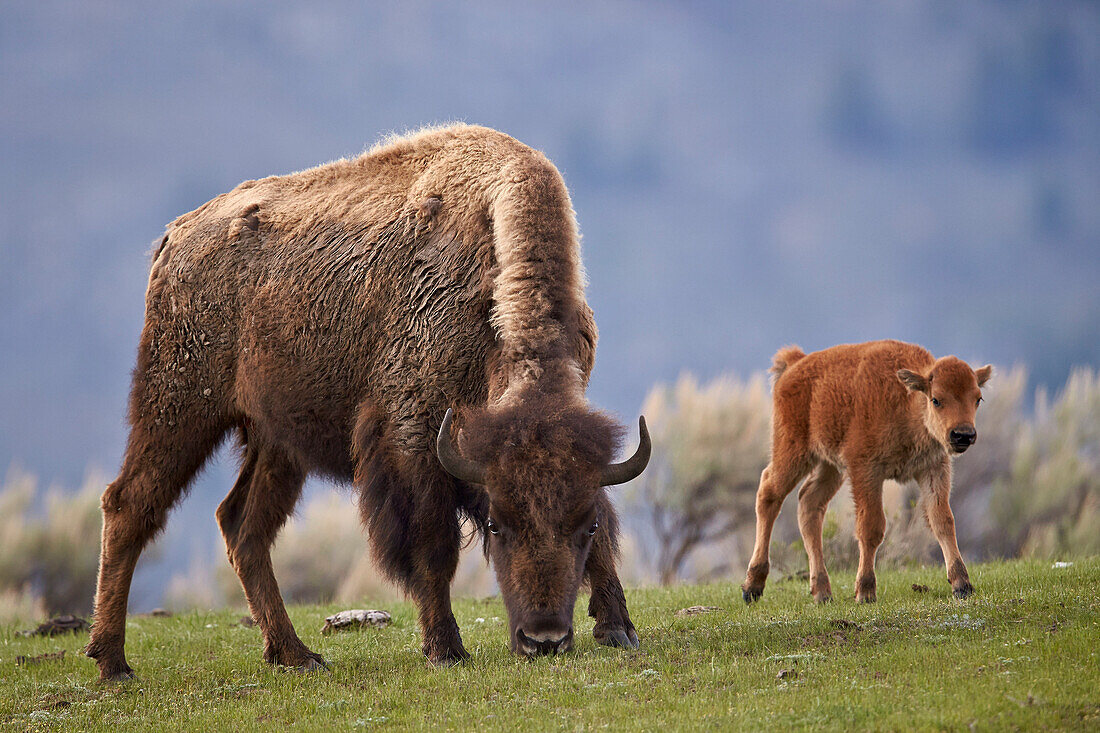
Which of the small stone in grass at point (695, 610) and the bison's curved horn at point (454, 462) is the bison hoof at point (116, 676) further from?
the small stone in grass at point (695, 610)

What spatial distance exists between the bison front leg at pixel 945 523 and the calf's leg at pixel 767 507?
115 centimetres

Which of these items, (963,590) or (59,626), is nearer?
(963,590)

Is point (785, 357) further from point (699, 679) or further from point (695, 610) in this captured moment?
point (699, 679)

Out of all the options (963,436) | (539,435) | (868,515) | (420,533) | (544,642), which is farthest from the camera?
(868,515)

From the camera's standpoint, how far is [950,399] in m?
8.45

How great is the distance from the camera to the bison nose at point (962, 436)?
828 centimetres

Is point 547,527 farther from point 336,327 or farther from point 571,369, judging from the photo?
point 336,327

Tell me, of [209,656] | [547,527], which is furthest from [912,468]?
[209,656]

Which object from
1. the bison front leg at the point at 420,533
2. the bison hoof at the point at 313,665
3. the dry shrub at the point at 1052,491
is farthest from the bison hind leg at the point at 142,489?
the dry shrub at the point at 1052,491

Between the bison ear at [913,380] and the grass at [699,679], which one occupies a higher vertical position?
the bison ear at [913,380]

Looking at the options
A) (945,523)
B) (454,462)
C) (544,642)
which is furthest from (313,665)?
(945,523)

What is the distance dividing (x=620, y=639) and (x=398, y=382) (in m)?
2.37

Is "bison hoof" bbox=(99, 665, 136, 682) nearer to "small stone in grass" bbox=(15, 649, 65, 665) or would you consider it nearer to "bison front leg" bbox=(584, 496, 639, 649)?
"small stone in grass" bbox=(15, 649, 65, 665)

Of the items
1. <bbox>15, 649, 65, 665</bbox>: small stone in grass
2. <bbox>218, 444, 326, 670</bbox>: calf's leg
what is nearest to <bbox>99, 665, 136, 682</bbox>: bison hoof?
<bbox>218, 444, 326, 670</bbox>: calf's leg
